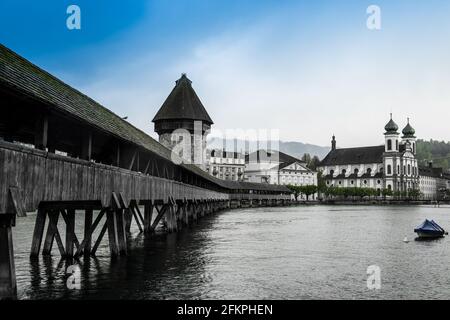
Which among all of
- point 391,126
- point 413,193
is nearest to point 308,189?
point 413,193

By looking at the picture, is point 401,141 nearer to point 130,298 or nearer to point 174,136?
point 174,136

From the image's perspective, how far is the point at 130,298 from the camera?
1275cm

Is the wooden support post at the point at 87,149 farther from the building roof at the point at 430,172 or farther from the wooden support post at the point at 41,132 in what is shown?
the building roof at the point at 430,172

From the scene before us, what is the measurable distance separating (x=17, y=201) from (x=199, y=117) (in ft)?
225

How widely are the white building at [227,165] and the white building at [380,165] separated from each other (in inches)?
1686

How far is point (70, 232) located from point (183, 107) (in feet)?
200

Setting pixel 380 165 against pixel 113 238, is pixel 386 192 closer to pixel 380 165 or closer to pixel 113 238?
pixel 380 165

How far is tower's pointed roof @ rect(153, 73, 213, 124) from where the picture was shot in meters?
77.6

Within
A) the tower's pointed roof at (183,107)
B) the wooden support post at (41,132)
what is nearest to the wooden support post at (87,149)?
the wooden support post at (41,132)

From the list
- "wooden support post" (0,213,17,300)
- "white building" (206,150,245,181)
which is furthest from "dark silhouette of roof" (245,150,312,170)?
"wooden support post" (0,213,17,300)

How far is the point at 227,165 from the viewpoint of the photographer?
122m

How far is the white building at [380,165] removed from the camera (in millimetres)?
145625

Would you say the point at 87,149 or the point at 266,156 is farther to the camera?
the point at 266,156
